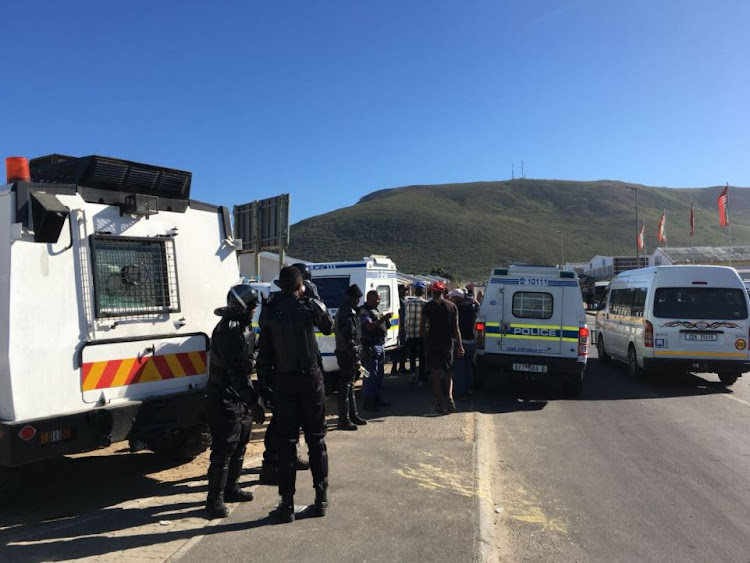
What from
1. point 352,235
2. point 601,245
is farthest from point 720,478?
point 601,245

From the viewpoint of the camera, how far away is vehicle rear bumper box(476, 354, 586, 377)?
9.81 m

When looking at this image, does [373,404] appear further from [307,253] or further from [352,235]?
[352,235]

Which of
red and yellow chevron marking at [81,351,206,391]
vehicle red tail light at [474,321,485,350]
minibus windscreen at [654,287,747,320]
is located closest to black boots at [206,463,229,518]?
red and yellow chevron marking at [81,351,206,391]

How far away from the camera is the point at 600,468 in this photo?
613 cm

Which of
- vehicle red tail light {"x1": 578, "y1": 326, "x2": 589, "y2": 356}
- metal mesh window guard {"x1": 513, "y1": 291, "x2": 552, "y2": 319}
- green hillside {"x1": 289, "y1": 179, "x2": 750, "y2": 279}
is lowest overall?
vehicle red tail light {"x1": 578, "y1": 326, "x2": 589, "y2": 356}

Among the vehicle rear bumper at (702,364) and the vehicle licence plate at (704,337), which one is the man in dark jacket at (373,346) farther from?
the vehicle licence plate at (704,337)

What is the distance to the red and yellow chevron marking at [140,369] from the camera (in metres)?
4.69

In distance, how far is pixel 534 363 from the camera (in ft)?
32.6

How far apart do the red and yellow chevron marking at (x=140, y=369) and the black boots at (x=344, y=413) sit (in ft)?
7.45

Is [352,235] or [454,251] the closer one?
[454,251]

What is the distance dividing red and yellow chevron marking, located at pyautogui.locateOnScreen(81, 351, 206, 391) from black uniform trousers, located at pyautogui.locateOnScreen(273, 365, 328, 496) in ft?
4.97

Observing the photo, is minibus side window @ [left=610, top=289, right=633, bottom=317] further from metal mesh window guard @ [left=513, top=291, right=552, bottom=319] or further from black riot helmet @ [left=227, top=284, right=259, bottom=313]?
black riot helmet @ [left=227, top=284, right=259, bottom=313]

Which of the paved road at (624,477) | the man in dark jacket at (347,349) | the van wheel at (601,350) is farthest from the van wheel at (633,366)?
the man in dark jacket at (347,349)

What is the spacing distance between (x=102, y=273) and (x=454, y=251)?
82.5 meters
